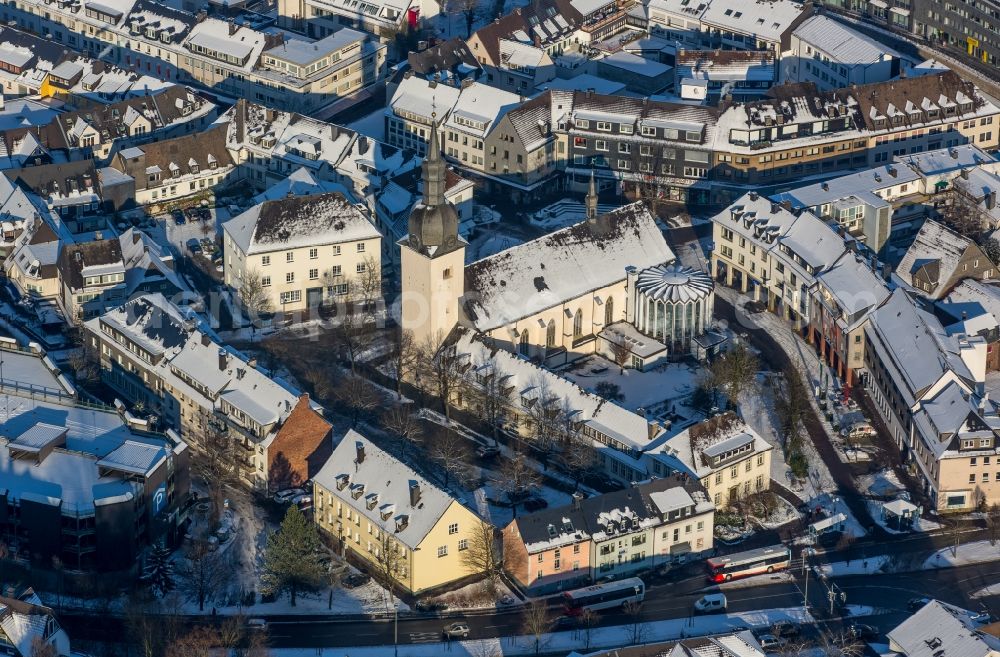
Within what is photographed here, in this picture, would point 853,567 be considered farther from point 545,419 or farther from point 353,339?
point 353,339

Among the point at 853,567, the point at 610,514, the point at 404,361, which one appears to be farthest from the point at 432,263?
the point at 853,567

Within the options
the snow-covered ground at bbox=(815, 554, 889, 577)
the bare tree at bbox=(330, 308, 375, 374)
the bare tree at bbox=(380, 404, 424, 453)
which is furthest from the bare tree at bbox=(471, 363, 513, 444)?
the snow-covered ground at bbox=(815, 554, 889, 577)

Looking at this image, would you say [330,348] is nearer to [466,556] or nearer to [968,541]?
[466,556]

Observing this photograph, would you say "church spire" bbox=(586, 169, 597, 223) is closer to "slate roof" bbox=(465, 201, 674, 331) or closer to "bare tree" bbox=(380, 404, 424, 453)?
"slate roof" bbox=(465, 201, 674, 331)

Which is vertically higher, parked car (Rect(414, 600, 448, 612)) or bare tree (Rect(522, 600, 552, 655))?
bare tree (Rect(522, 600, 552, 655))

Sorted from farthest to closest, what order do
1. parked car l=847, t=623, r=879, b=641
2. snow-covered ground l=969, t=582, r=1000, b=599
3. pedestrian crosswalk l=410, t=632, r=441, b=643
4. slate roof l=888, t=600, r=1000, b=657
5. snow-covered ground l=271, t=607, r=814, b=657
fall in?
snow-covered ground l=969, t=582, r=1000, b=599 < pedestrian crosswalk l=410, t=632, r=441, b=643 < parked car l=847, t=623, r=879, b=641 < snow-covered ground l=271, t=607, r=814, b=657 < slate roof l=888, t=600, r=1000, b=657

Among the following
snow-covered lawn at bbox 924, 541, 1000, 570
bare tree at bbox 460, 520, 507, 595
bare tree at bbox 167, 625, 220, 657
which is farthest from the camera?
snow-covered lawn at bbox 924, 541, 1000, 570

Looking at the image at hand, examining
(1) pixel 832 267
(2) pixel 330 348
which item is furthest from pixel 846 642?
(2) pixel 330 348
